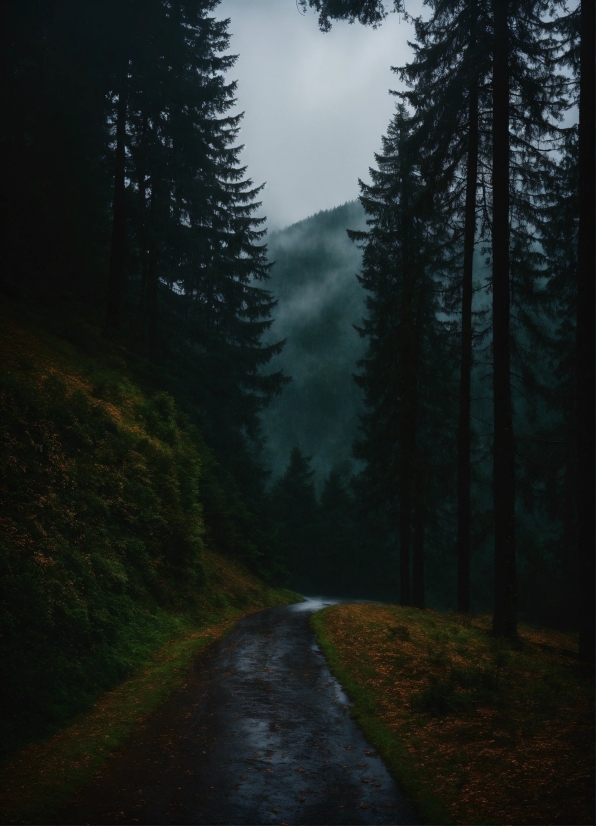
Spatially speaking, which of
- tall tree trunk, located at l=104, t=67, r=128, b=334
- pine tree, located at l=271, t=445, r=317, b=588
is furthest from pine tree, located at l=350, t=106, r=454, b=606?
pine tree, located at l=271, t=445, r=317, b=588

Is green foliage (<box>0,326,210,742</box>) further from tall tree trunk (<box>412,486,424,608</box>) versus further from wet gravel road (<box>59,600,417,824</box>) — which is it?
tall tree trunk (<box>412,486,424,608</box>)

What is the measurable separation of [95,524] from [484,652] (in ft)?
31.7

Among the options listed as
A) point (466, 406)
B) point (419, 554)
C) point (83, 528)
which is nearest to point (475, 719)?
point (83, 528)

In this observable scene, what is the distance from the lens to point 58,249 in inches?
926

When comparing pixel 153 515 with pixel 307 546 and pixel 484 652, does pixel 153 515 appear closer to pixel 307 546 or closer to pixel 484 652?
pixel 484 652

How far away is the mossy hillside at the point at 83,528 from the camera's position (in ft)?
29.6

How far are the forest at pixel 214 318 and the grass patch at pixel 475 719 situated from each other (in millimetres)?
2615

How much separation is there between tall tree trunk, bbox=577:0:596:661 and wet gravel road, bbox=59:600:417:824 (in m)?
6.35

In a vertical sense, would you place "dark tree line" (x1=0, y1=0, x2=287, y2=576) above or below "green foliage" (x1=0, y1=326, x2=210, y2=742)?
above

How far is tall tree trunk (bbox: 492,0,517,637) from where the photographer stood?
13977 millimetres

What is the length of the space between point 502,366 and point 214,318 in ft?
79.2

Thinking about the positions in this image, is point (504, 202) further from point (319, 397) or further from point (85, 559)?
point (319, 397)

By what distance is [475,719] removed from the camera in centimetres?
820

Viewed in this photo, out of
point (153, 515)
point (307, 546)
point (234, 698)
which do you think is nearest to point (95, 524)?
point (153, 515)
